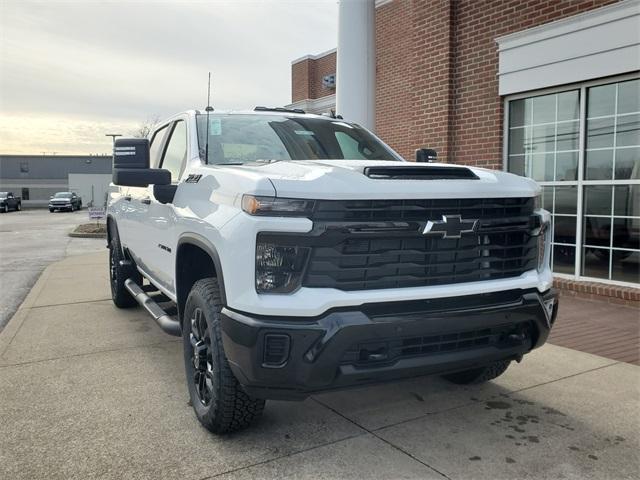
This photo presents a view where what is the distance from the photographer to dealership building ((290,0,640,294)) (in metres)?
6.51

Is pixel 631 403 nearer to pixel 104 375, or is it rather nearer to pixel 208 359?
pixel 208 359

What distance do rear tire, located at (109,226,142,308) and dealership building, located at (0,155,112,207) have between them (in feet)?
226

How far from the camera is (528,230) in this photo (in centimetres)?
338

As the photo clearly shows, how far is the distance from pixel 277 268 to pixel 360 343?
1.76 feet

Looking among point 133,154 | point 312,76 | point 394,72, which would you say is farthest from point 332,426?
point 312,76

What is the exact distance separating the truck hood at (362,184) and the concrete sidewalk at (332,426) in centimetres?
142

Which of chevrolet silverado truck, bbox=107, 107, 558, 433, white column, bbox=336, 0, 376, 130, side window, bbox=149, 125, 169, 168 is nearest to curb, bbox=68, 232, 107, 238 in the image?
white column, bbox=336, 0, 376, 130

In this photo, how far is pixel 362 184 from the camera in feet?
9.53

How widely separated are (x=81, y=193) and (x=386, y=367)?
75.9 m

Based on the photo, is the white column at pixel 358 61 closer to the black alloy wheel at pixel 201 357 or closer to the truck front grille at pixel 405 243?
the truck front grille at pixel 405 243

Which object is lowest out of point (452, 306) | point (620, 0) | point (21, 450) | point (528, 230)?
point (21, 450)

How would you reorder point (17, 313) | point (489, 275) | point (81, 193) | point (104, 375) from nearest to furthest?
1. point (489, 275)
2. point (104, 375)
3. point (17, 313)
4. point (81, 193)

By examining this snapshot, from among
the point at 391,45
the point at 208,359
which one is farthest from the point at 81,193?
the point at 208,359

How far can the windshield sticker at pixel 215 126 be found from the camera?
14.3 ft
